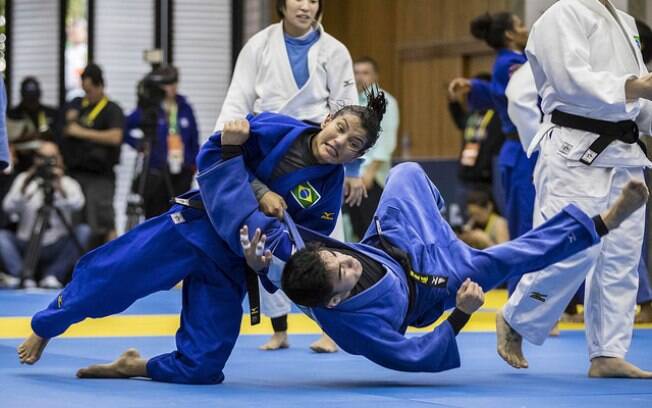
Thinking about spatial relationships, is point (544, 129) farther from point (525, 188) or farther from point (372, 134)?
point (525, 188)

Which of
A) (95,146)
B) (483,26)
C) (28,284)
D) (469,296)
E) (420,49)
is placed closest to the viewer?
(469,296)

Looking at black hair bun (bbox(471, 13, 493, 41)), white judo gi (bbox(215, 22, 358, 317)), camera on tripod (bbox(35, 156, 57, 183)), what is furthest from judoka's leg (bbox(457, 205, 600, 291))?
camera on tripod (bbox(35, 156, 57, 183))

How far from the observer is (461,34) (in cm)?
1314

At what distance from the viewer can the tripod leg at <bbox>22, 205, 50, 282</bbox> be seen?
9078 millimetres

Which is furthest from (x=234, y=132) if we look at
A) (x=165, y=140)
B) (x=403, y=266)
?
(x=165, y=140)

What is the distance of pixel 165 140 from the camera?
10.3 metres

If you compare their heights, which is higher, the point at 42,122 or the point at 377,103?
the point at 377,103

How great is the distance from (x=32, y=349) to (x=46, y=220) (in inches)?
196

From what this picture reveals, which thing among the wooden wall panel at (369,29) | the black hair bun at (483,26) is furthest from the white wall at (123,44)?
the black hair bun at (483,26)

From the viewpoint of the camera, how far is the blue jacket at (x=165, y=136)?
10.3 meters

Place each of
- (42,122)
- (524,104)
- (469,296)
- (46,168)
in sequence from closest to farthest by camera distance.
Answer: (469,296) < (524,104) < (46,168) < (42,122)

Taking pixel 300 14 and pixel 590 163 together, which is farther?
pixel 300 14

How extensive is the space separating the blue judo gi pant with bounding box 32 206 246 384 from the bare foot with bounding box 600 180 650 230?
1.21 metres

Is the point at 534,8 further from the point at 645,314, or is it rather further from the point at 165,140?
the point at 645,314
